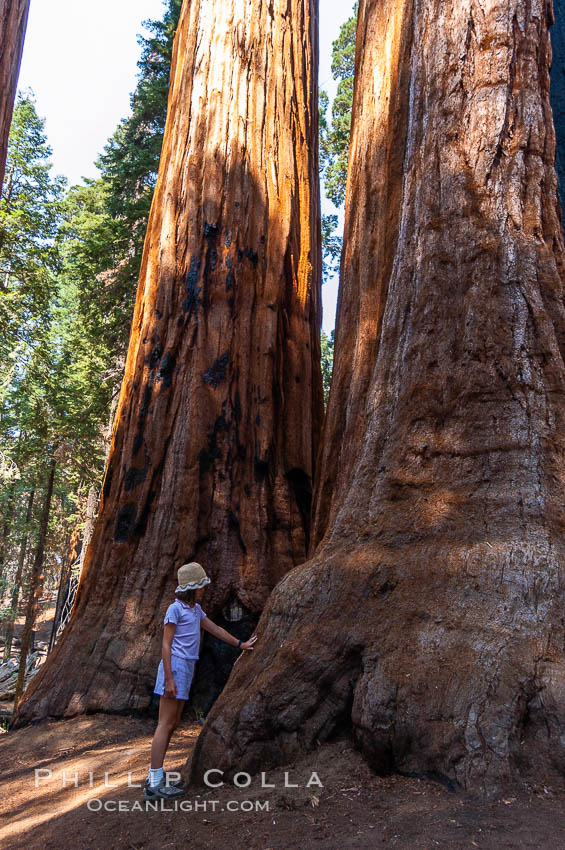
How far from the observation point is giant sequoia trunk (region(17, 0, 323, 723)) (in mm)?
5582

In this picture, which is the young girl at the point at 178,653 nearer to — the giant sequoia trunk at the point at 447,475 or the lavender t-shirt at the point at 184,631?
the lavender t-shirt at the point at 184,631

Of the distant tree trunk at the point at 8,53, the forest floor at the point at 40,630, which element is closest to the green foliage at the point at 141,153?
the distant tree trunk at the point at 8,53

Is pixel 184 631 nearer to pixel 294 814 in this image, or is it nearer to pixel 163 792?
pixel 163 792

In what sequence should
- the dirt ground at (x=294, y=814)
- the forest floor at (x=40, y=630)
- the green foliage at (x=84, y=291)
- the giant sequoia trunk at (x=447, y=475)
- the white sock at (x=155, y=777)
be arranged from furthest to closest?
the forest floor at (x=40, y=630), the green foliage at (x=84, y=291), the white sock at (x=155, y=777), the giant sequoia trunk at (x=447, y=475), the dirt ground at (x=294, y=814)

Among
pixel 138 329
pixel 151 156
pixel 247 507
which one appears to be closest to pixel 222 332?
pixel 138 329

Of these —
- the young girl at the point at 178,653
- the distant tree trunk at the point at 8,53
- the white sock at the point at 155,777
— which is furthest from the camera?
the distant tree trunk at the point at 8,53

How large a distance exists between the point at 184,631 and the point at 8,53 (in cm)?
362

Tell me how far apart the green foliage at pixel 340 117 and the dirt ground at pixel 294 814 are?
2038cm

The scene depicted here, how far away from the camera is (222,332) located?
20.7 feet

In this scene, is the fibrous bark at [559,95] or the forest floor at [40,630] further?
the forest floor at [40,630]

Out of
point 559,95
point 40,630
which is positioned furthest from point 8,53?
point 40,630

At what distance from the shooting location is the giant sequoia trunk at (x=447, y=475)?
8.74 feet

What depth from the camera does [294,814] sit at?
2576 mm

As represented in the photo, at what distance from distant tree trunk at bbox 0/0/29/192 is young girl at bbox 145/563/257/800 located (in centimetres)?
280
